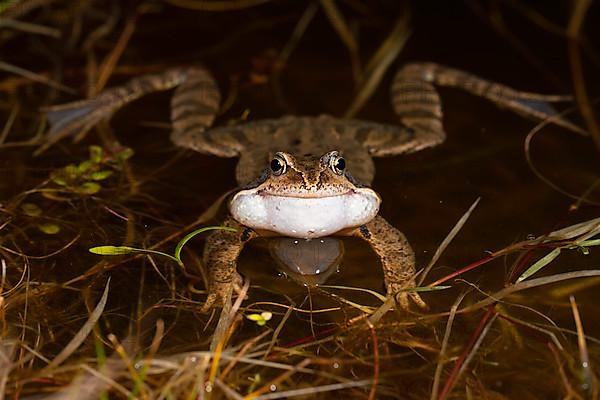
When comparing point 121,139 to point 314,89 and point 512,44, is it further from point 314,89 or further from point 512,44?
point 512,44

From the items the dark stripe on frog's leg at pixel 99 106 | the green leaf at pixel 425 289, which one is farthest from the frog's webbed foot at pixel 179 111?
the green leaf at pixel 425 289

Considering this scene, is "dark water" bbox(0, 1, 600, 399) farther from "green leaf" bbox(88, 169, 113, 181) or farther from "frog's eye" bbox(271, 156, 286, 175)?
"frog's eye" bbox(271, 156, 286, 175)

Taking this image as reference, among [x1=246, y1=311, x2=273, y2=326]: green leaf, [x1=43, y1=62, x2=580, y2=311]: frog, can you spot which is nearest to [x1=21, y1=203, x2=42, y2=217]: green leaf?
[x1=43, y1=62, x2=580, y2=311]: frog

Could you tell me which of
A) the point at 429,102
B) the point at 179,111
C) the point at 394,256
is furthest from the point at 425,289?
the point at 179,111

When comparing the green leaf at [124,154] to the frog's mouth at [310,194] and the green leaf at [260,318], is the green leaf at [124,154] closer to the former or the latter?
the frog's mouth at [310,194]

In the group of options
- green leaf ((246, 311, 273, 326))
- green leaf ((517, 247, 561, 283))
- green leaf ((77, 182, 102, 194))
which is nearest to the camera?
green leaf ((246, 311, 273, 326))

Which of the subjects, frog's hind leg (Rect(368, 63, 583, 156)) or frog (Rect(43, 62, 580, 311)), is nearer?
frog (Rect(43, 62, 580, 311))

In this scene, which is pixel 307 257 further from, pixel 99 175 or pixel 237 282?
pixel 99 175
